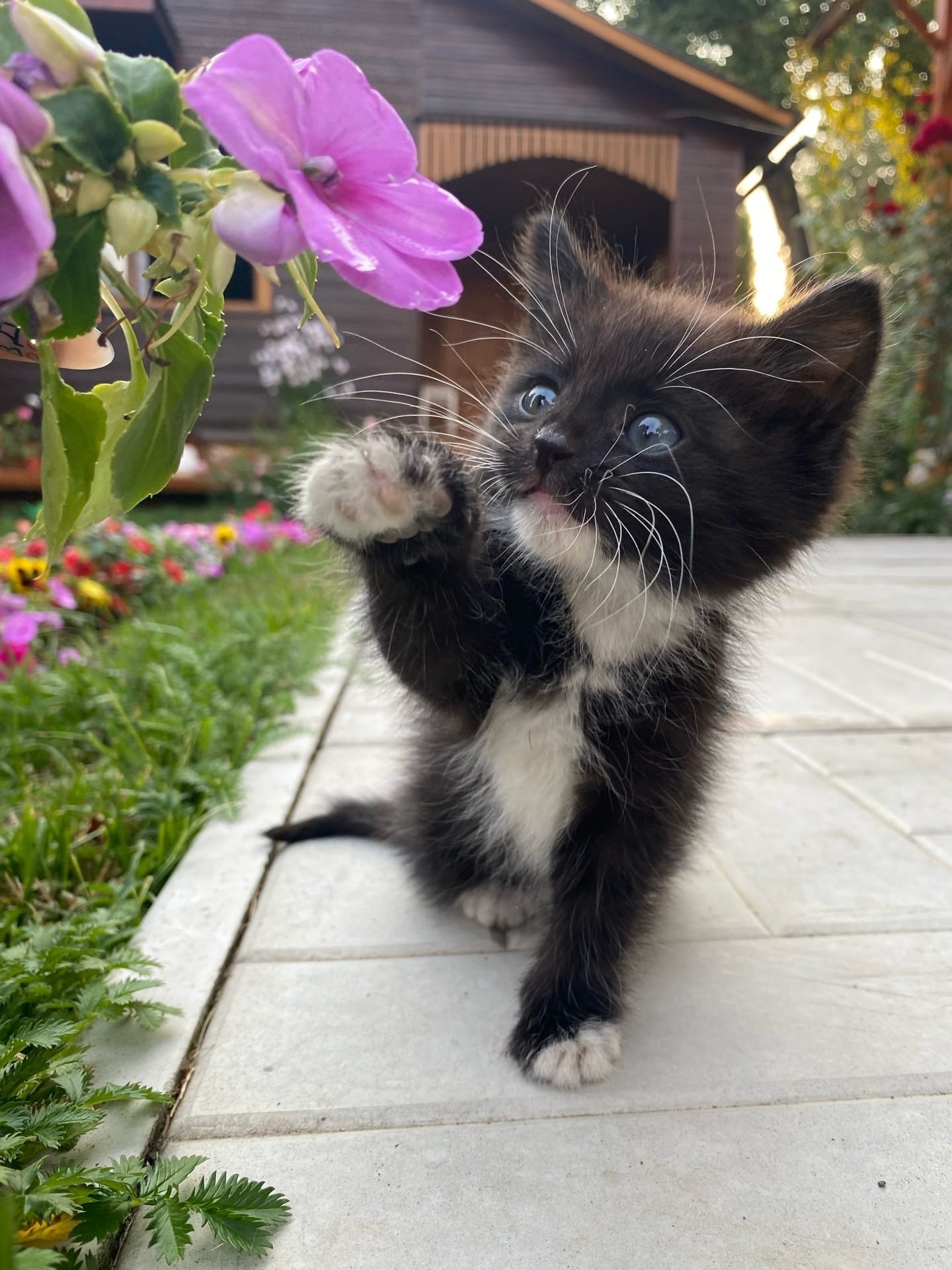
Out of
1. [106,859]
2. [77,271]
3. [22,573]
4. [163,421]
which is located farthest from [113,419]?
[22,573]

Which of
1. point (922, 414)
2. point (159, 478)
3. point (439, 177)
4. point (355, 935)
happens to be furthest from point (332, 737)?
point (922, 414)

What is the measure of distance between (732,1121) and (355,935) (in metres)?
0.72

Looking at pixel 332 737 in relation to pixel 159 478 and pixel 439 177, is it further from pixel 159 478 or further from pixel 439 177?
pixel 439 177

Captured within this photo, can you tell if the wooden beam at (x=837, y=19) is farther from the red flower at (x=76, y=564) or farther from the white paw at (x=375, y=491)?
the white paw at (x=375, y=491)

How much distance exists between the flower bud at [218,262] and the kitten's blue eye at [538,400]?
74 cm

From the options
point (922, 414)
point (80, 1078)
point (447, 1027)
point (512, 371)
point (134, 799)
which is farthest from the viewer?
point (922, 414)

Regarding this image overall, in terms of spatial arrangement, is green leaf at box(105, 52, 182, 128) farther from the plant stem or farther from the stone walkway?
the stone walkway

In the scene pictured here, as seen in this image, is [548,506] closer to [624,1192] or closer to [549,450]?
[549,450]

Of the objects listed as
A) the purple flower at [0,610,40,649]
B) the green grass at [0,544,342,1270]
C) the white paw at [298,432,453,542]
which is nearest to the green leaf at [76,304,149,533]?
the white paw at [298,432,453,542]

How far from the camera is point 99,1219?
2.98ft

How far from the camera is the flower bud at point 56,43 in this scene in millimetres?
545

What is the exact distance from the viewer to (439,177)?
7691mm

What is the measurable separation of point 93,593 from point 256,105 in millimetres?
3318

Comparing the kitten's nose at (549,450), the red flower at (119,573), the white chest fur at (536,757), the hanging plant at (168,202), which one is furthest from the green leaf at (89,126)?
the red flower at (119,573)
